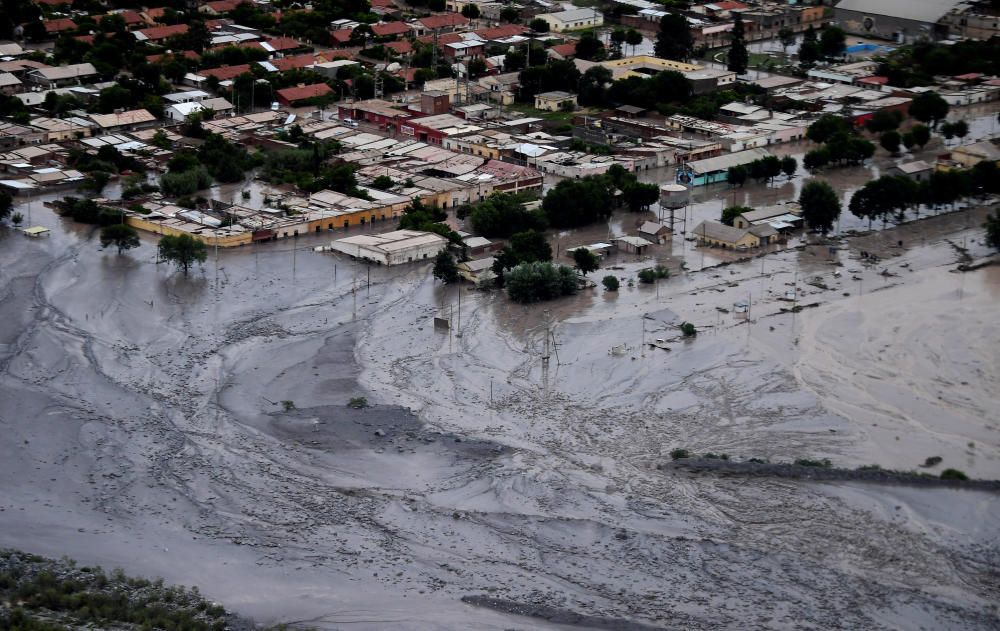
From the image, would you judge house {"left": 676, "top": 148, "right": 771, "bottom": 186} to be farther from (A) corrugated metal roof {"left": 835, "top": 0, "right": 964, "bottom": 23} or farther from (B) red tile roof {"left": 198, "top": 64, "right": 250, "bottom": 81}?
(A) corrugated metal roof {"left": 835, "top": 0, "right": 964, "bottom": 23}

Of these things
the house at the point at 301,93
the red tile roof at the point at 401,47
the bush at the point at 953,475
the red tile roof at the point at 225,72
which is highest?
the red tile roof at the point at 401,47

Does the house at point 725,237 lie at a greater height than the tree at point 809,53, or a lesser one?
lesser

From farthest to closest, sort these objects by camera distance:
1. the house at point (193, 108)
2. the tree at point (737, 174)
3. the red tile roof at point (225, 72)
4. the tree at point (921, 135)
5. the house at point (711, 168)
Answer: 1. the red tile roof at point (225, 72)
2. the house at point (193, 108)
3. the tree at point (921, 135)
4. the house at point (711, 168)
5. the tree at point (737, 174)

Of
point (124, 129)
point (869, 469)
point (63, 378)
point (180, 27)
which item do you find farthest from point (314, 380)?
point (180, 27)

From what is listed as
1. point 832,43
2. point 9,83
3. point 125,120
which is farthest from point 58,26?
point 832,43

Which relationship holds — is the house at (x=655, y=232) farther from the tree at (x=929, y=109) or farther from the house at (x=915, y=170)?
the tree at (x=929, y=109)

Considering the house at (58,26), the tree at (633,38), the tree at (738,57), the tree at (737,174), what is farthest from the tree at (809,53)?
the house at (58,26)
